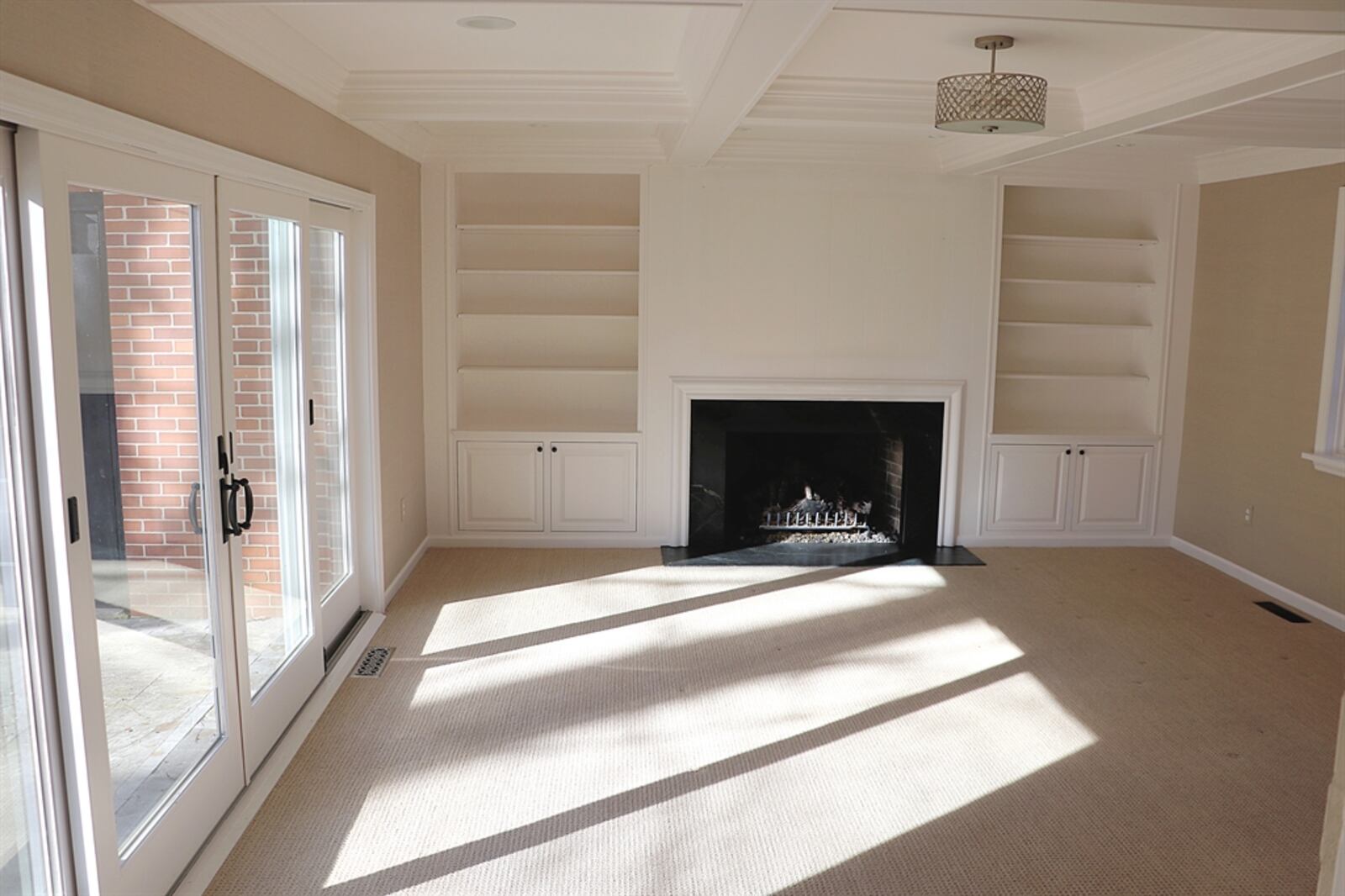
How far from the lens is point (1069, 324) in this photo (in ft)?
21.5

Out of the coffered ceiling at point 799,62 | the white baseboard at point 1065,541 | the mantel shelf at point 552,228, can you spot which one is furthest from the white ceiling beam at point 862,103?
the white baseboard at point 1065,541

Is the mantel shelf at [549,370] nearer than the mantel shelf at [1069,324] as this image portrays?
Yes

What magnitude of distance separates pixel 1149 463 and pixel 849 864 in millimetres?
4504

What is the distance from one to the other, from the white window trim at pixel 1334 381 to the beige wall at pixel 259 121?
4.62 m

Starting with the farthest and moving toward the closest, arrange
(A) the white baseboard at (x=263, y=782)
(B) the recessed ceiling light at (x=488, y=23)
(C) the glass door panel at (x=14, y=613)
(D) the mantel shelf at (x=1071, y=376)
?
(D) the mantel shelf at (x=1071, y=376) < (B) the recessed ceiling light at (x=488, y=23) < (A) the white baseboard at (x=263, y=782) < (C) the glass door panel at (x=14, y=613)

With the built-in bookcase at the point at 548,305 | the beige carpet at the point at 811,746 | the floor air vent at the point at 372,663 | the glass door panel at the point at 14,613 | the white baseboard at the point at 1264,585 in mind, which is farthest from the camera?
the built-in bookcase at the point at 548,305

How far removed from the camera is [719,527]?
257 inches

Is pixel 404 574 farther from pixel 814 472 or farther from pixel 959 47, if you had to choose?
pixel 959 47

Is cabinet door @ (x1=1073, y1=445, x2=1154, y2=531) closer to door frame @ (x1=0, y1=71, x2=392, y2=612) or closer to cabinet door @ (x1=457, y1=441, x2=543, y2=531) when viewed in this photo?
cabinet door @ (x1=457, y1=441, x2=543, y2=531)

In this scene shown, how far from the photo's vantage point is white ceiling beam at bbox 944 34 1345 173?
3104 millimetres

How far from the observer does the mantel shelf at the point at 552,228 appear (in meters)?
6.19

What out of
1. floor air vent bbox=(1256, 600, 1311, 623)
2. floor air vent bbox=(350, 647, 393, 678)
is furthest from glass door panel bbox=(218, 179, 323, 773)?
floor air vent bbox=(1256, 600, 1311, 623)

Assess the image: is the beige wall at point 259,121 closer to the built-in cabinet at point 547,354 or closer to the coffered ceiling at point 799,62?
the coffered ceiling at point 799,62

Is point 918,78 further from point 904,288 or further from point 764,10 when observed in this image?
point 904,288
